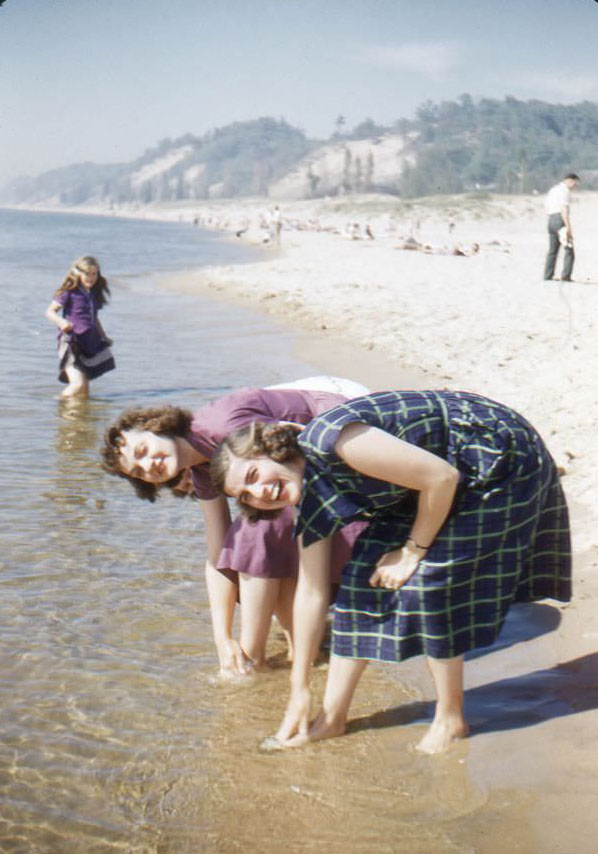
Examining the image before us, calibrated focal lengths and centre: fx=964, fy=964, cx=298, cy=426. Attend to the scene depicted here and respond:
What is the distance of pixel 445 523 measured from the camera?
2.64 metres

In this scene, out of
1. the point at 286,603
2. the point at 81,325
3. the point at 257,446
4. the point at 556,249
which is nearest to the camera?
the point at 257,446

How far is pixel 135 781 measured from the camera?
276 centimetres

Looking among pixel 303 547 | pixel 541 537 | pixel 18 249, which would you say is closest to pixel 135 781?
pixel 303 547

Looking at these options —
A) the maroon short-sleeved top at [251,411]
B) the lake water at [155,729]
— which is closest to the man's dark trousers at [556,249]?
the lake water at [155,729]

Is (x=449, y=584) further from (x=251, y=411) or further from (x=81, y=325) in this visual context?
(x=81, y=325)

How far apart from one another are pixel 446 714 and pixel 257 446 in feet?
3.37

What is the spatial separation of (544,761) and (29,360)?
9112 mm

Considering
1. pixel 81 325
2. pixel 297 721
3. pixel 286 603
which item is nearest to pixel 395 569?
pixel 297 721

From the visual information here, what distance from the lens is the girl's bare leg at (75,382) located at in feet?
28.1

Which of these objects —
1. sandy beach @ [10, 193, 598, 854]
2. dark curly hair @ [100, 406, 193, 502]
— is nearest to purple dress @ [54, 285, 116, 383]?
sandy beach @ [10, 193, 598, 854]

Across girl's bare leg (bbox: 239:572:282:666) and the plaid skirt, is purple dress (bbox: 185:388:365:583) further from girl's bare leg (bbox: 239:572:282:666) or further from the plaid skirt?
the plaid skirt

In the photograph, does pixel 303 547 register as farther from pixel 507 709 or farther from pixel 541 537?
pixel 507 709

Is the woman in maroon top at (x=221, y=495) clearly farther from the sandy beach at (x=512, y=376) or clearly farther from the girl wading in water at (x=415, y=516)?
the sandy beach at (x=512, y=376)

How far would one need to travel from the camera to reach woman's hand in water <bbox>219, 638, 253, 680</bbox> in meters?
3.46
